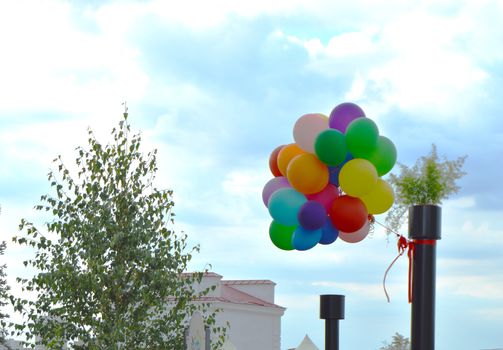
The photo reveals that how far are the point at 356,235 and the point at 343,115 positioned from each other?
3.78ft

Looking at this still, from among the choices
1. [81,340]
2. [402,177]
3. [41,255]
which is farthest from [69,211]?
[402,177]

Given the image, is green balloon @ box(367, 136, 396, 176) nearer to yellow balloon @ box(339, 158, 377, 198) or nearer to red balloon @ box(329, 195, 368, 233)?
yellow balloon @ box(339, 158, 377, 198)

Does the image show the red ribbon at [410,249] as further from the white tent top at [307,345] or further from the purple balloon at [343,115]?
the white tent top at [307,345]

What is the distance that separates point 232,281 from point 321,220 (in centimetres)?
2311

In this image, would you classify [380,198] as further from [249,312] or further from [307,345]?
[249,312]

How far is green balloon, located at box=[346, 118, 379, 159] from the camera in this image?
720 centimetres

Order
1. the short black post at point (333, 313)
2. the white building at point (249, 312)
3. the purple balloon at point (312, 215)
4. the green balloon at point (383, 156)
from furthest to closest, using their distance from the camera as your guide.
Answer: the white building at point (249, 312) < the short black post at point (333, 313) < the green balloon at point (383, 156) < the purple balloon at point (312, 215)

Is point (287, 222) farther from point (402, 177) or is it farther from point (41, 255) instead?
point (41, 255)

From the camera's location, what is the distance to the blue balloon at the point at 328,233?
7437 millimetres

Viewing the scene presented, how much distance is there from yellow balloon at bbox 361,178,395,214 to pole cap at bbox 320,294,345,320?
109 cm

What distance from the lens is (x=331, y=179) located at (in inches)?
292

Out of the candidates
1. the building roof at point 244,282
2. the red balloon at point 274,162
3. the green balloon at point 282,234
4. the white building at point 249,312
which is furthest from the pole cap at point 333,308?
the building roof at point 244,282

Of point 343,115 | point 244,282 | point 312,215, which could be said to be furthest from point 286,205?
point 244,282

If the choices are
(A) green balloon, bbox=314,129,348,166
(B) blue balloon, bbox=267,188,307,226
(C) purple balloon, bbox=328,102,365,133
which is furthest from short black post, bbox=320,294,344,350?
(C) purple balloon, bbox=328,102,365,133
